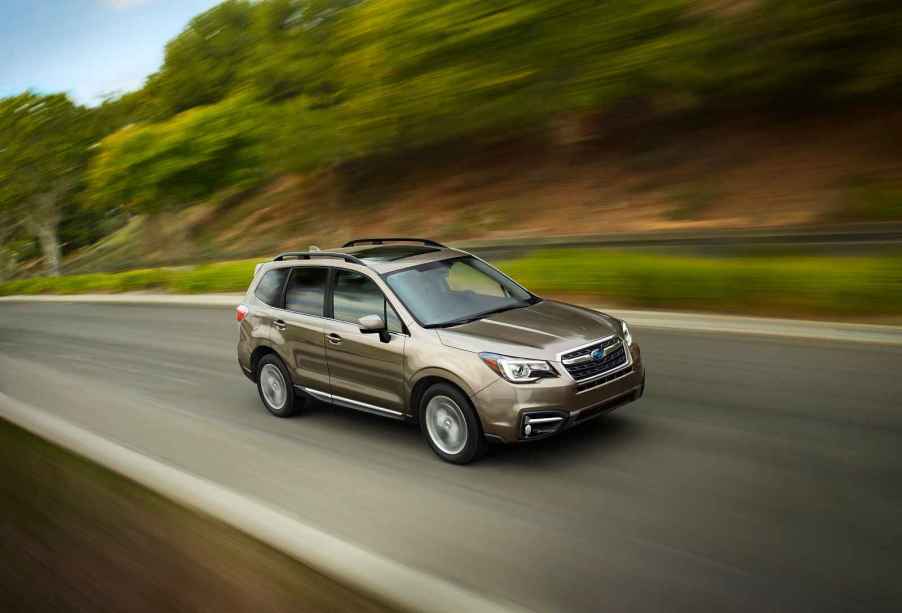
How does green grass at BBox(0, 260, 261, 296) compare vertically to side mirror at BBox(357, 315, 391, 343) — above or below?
below

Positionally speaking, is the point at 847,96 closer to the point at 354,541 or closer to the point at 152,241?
the point at 354,541

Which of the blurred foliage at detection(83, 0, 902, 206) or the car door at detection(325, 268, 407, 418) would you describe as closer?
the car door at detection(325, 268, 407, 418)

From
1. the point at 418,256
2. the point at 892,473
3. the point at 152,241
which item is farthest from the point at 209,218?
the point at 892,473

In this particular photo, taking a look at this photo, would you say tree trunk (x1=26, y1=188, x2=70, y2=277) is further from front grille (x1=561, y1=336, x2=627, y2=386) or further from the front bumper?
front grille (x1=561, y1=336, x2=627, y2=386)

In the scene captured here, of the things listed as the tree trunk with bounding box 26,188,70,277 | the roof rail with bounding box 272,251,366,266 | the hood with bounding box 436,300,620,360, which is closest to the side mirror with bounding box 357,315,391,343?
the hood with bounding box 436,300,620,360

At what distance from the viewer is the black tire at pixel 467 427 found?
20.2 feet

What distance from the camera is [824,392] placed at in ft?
24.0

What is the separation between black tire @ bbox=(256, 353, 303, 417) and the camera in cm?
821

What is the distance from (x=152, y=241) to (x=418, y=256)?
48984mm

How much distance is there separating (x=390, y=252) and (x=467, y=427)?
7.29ft

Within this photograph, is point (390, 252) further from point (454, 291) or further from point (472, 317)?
point (472, 317)

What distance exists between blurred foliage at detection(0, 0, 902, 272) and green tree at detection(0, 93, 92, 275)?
1251 cm

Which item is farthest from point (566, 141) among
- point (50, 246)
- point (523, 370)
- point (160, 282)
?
point (50, 246)

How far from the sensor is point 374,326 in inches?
265
